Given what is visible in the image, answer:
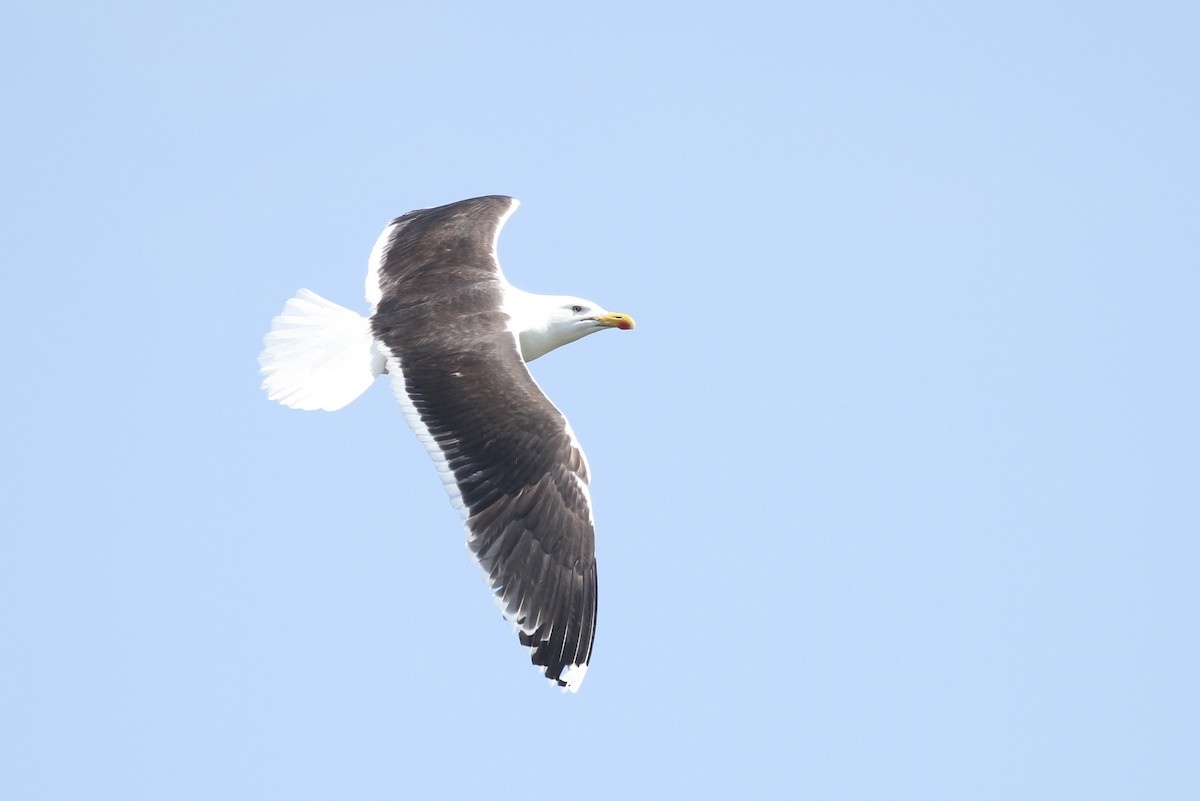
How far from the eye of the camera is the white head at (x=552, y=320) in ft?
34.9

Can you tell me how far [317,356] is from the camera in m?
10.4

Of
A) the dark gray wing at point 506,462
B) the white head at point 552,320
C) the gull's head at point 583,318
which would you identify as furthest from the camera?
the gull's head at point 583,318

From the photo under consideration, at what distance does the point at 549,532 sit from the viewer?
916 centimetres

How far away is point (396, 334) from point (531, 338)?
94 cm

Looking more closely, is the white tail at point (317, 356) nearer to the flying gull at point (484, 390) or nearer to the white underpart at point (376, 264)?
the flying gull at point (484, 390)

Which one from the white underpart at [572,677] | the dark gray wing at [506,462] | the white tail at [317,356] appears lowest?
Result: the white underpart at [572,677]

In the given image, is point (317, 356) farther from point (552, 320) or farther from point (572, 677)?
point (572, 677)

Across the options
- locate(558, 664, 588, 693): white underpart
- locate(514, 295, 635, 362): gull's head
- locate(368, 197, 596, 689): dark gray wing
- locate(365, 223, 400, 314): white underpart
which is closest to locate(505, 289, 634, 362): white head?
locate(514, 295, 635, 362): gull's head

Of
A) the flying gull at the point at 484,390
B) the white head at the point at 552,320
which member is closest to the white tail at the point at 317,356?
the flying gull at the point at 484,390

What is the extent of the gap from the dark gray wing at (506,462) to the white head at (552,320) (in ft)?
0.71

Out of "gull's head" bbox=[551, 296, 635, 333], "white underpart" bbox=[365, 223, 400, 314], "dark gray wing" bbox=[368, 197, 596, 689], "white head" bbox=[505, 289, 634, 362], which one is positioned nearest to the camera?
"dark gray wing" bbox=[368, 197, 596, 689]

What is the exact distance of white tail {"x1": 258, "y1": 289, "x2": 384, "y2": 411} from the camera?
1012 cm

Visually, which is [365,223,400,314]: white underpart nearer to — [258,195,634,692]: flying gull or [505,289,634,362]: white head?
[258,195,634,692]: flying gull

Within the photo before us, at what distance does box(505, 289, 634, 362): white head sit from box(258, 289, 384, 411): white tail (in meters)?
1.01
